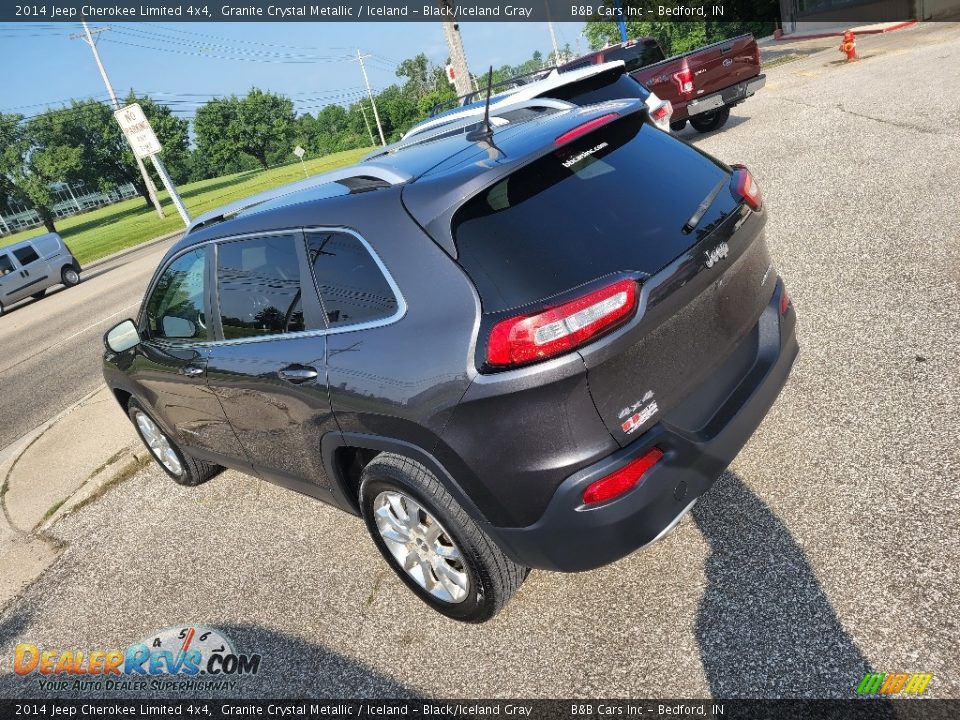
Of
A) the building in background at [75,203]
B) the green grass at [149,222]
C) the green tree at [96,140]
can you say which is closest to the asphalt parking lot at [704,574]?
the green grass at [149,222]

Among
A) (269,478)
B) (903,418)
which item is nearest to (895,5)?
(903,418)

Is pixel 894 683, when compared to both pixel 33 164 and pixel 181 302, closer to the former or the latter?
pixel 181 302

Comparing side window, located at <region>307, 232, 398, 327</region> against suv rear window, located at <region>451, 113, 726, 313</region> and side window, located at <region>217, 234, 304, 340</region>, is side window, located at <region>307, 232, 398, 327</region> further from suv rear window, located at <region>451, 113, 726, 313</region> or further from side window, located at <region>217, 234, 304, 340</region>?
suv rear window, located at <region>451, 113, 726, 313</region>

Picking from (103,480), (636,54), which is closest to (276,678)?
(103,480)

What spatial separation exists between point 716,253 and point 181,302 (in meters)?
2.97

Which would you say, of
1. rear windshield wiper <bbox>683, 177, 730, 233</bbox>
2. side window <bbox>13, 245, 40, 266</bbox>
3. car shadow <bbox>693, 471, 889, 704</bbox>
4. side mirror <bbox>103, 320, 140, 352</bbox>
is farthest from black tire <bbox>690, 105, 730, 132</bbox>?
side window <bbox>13, 245, 40, 266</bbox>

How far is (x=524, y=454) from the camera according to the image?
7.47ft

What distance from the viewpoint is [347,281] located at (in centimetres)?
274

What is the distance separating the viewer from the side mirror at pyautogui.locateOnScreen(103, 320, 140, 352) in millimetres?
4270

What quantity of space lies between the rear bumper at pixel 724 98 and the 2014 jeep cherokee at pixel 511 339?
8856 millimetres

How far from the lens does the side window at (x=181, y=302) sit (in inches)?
144

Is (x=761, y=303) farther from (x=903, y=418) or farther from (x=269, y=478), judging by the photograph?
(x=269, y=478)

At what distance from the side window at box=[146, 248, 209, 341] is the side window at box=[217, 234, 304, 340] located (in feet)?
0.84

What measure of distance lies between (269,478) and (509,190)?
2.23 metres
